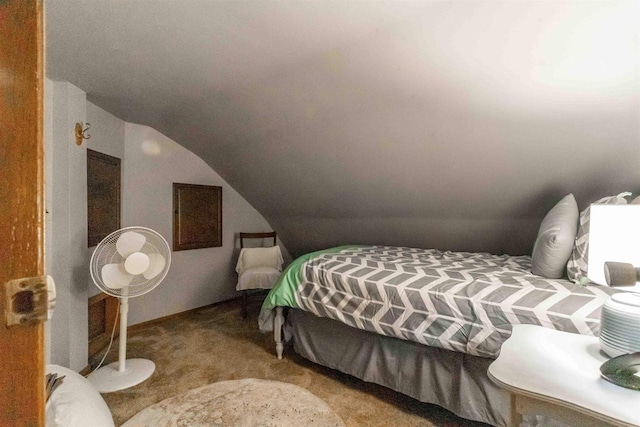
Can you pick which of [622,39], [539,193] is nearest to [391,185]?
[539,193]

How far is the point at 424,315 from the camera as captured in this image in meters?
1.68

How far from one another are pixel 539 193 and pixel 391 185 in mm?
1142

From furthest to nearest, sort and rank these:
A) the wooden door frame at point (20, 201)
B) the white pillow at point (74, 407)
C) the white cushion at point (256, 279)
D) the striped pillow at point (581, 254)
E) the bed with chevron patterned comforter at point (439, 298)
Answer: the white cushion at point (256, 279)
the striped pillow at point (581, 254)
the bed with chevron patterned comforter at point (439, 298)
the white pillow at point (74, 407)
the wooden door frame at point (20, 201)

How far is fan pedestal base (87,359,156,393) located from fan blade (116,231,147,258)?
87cm

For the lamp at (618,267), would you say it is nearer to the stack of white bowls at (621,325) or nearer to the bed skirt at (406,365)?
the stack of white bowls at (621,325)

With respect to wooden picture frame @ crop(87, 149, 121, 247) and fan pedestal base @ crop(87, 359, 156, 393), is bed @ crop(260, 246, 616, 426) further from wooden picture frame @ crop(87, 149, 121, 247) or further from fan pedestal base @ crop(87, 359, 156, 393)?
wooden picture frame @ crop(87, 149, 121, 247)

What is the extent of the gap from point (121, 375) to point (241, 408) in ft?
3.29

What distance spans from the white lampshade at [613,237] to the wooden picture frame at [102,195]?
317cm

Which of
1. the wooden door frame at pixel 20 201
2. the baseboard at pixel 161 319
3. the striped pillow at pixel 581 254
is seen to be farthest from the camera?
the baseboard at pixel 161 319

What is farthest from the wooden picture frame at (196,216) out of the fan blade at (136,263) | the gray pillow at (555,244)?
the gray pillow at (555,244)

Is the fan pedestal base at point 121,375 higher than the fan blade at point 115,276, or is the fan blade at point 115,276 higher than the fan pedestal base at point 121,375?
the fan blade at point 115,276

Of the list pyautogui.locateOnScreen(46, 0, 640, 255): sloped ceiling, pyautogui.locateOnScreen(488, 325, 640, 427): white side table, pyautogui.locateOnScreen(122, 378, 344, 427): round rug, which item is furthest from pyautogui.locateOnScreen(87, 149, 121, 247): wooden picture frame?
pyautogui.locateOnScreen(488, 325, 640, 427): white side table

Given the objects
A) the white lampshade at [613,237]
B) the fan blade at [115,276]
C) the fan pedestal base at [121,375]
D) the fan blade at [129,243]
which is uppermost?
the white lampshade at [613,237]

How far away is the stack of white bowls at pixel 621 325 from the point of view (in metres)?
0.86
